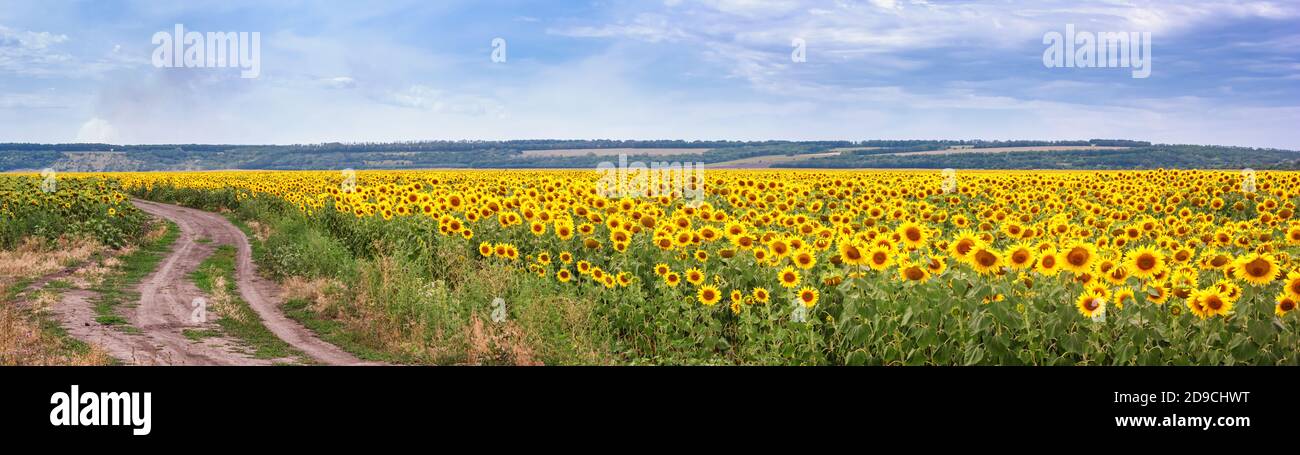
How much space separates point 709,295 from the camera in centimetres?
1065

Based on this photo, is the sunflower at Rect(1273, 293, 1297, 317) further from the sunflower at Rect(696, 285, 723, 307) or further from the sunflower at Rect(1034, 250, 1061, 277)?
the sunflower at Rect(696, 285, 723, 307)

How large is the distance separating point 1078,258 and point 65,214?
27.5 metres

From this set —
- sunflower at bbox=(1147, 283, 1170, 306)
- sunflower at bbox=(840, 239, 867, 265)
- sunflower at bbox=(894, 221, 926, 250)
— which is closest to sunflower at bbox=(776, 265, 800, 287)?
sunflower at bbox=(840, 239, 867, 265)

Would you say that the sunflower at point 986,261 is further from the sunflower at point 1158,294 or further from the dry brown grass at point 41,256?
the dry brown grass at point 41,256

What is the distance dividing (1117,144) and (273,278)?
128 meters

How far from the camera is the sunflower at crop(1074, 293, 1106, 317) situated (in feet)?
25.4

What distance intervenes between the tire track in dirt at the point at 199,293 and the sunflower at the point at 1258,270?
932 centimetres

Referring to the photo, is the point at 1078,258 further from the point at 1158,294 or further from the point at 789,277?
the point at 789,277

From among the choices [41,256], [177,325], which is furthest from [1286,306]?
[41,256]

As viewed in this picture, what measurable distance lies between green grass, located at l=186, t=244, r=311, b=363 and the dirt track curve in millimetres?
133

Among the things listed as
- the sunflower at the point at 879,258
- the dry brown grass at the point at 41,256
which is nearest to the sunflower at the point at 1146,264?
the sunflower at the point at 879,258

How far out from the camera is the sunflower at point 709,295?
10.5 meters

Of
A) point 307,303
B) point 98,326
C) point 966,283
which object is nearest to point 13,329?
point 98,326
